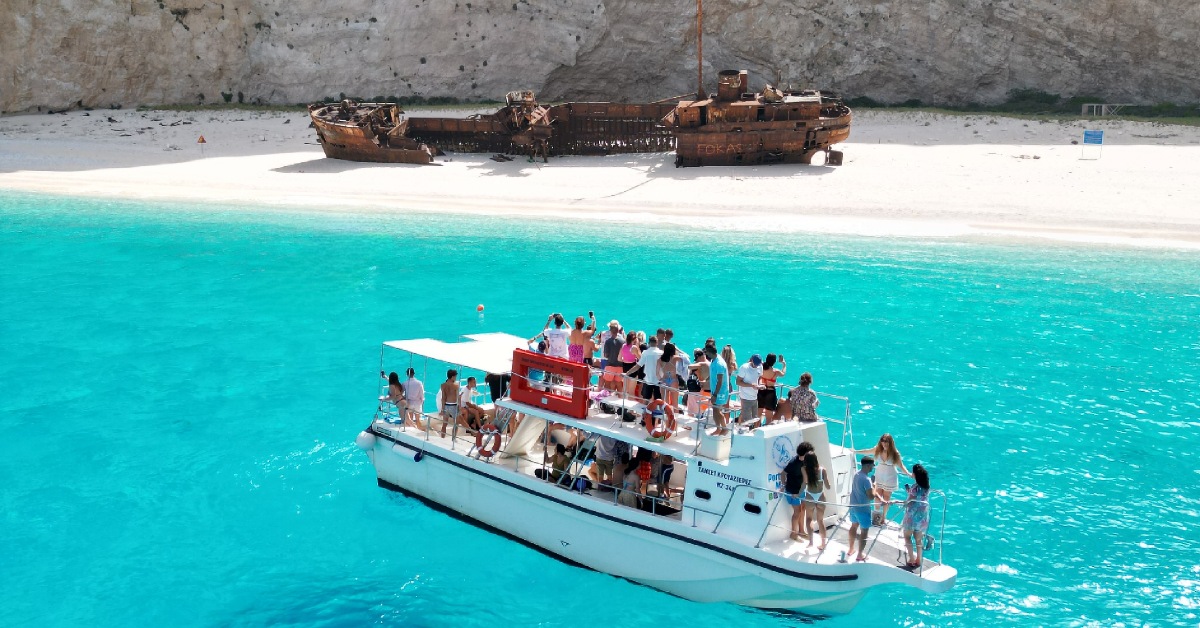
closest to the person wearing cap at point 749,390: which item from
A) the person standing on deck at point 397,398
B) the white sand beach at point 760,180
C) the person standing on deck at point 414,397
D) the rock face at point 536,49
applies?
the person standing on deck at point 414,397

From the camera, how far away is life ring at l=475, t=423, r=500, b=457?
1572 centimetres

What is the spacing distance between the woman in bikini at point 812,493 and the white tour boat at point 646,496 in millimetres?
247

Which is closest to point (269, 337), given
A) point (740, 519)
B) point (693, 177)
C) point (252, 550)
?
point (252, 550)

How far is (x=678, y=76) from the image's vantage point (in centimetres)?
5766

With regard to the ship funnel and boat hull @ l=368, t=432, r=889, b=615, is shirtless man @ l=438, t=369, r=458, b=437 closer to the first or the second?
boat hull @ l=368, t=432, r=889, b=615

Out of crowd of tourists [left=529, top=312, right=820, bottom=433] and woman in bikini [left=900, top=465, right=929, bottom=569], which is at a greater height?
crowd of tourists [left=529, top=312, right=820, bottom=433]

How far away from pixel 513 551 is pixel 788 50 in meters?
45.7

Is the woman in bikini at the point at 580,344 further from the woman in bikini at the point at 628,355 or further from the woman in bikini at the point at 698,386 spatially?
the woman in bikini at the point at 698,386

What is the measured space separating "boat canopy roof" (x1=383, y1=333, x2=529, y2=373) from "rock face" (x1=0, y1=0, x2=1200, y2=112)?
41.8 m

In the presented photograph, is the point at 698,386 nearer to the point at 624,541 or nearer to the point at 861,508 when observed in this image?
the point at 624,541

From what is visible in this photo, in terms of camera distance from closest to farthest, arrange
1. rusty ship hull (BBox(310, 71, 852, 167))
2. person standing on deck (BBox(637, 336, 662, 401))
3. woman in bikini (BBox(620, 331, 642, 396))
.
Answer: person standing on deck (BBox(637, 336, 662, 401)), woman in bikini (BBox(620, 331, 642, 396)), rusty ship hull (BBox(310, 71, 852, 167))

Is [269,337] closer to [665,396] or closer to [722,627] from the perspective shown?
[665,396]

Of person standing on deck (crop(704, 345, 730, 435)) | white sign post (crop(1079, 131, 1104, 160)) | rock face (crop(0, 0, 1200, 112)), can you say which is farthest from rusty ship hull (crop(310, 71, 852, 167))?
person standing on deck (crop(704, 345, 730, 435))

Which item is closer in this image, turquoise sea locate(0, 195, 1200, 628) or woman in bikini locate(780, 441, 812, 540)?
woman in bikini locate(780, 441, 812, 540)
